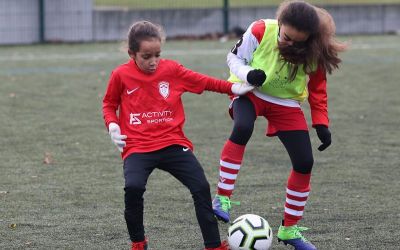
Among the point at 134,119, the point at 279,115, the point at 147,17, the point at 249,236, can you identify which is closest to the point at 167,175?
the point at 279,115

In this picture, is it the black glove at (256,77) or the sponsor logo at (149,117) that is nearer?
the sponsor logo at (149,117)

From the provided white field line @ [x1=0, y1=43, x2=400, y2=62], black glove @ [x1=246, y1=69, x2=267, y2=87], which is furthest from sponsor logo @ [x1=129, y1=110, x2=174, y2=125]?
white field line @ [x1=0, y1=43, x2=400, y2=62]

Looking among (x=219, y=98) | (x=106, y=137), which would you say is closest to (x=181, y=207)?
(x=106, y=137)

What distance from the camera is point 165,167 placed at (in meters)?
5.98

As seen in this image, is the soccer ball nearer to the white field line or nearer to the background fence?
the white field line

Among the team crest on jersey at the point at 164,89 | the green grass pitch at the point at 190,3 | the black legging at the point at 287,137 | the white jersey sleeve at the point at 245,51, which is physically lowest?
the green grass pitch at the point at 190,3

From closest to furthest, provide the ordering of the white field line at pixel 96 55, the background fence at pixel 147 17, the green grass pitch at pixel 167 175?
the green grass pitch at pixel 167 175, the white field line at pixel 96 55, the background fence at pixel 147 17

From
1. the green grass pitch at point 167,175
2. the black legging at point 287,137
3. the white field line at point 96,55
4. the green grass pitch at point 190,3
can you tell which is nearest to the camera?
the black legging at point 287,137

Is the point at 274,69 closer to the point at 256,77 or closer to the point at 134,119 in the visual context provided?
the point at 256,77

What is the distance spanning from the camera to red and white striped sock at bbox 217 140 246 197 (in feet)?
22.9

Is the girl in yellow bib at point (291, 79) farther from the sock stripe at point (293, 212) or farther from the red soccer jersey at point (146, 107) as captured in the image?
the red soccer jersey at point (146, 107)

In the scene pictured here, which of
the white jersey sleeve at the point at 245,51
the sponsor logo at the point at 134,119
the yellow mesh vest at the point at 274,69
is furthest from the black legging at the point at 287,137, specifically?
the sponsor logo at the point at 134,119

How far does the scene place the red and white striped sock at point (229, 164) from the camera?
6.99 metres

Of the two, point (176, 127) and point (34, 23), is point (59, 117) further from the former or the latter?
point (34, 23)
